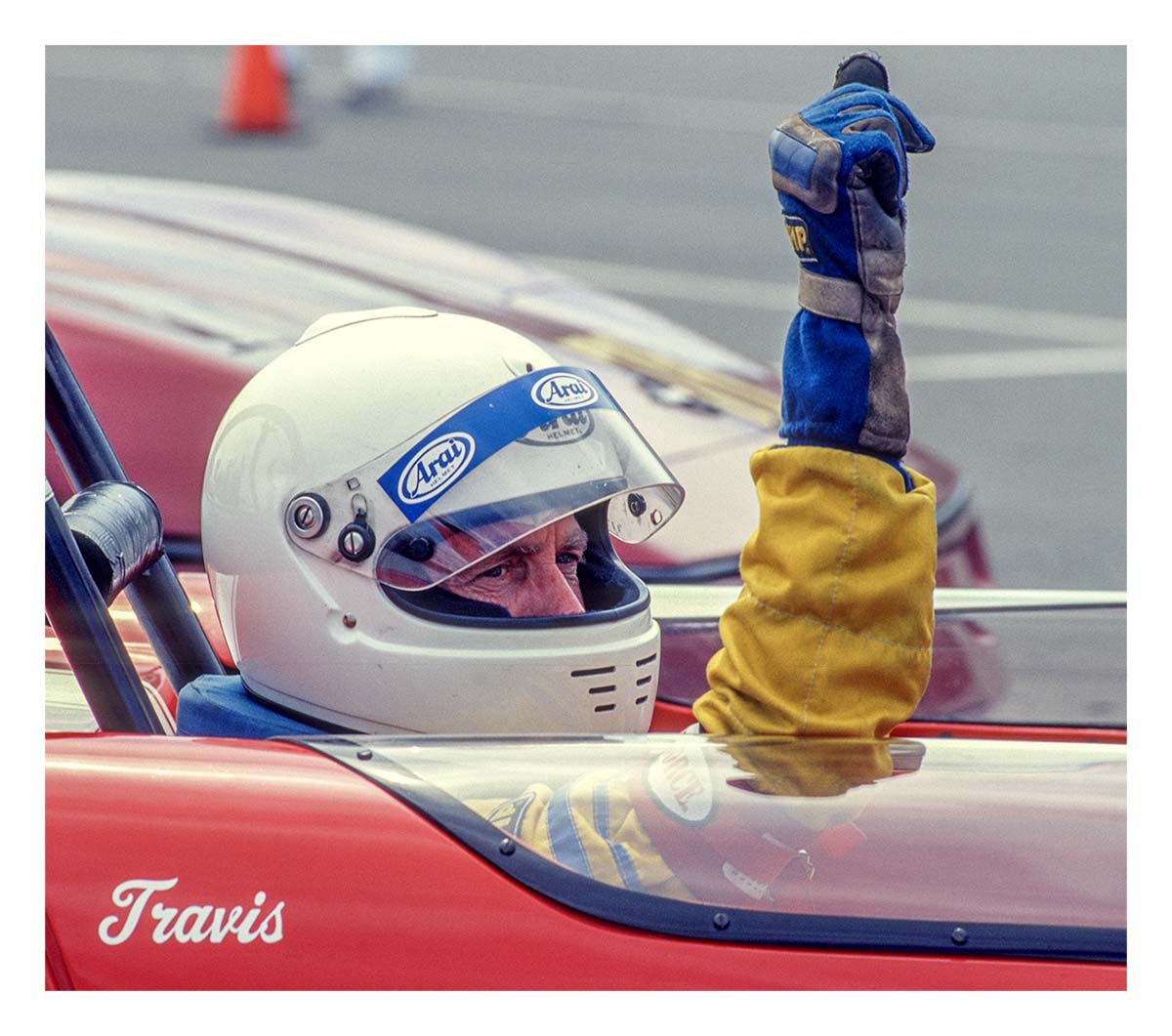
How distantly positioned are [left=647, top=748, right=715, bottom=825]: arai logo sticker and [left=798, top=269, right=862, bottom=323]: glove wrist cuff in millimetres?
507

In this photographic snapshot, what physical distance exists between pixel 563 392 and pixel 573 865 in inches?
24.9

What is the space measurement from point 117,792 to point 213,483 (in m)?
0.55

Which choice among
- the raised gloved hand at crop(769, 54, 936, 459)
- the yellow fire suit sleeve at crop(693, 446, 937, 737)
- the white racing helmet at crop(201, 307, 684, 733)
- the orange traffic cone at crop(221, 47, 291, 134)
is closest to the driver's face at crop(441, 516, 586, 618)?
the white racing helmet at crop(201, 307, 684, 733)

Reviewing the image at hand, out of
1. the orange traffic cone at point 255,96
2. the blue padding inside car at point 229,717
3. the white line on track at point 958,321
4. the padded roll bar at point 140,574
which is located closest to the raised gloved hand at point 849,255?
the blue padding inside car at point 229,717

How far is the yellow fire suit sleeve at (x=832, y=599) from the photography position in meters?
1.90

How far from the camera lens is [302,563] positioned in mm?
2059

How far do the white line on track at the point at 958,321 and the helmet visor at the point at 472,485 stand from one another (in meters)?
5.49

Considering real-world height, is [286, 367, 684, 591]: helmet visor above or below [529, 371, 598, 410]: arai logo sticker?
below

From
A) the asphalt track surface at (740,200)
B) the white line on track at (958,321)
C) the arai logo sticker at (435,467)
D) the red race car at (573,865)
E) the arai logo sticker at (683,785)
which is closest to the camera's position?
the red race car at (573,865)

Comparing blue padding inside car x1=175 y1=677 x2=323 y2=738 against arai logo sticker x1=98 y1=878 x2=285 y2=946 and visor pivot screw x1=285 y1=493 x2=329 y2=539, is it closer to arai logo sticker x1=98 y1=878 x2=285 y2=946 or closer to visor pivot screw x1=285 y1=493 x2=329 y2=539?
visor pivot screw x1=285 y1=493 x2=329 y2=539

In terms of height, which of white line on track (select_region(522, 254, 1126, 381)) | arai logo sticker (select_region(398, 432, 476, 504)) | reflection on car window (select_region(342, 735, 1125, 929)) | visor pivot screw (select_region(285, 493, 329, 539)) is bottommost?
white line on track (select_region(522, 254, 1126, 381))

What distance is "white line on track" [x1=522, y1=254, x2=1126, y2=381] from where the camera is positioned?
24.5 feet

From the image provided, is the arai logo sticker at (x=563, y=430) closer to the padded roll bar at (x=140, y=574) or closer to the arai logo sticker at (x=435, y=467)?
the arai logo sticker at (x=435, y=467)
